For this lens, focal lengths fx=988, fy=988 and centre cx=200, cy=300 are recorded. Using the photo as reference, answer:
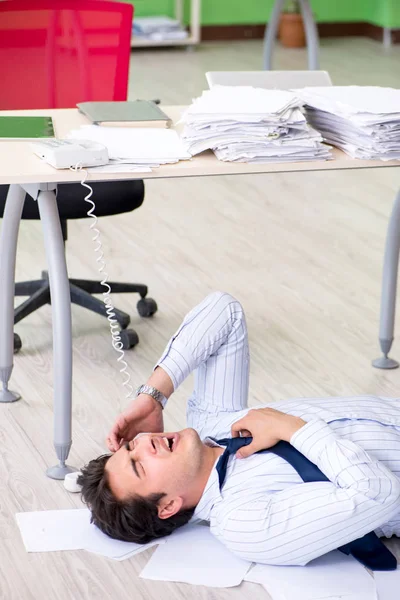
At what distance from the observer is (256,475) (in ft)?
5.99

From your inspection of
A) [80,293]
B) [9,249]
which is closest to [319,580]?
[9,249]

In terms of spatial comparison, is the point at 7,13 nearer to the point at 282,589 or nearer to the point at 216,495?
the point at 216,495

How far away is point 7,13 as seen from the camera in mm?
2840

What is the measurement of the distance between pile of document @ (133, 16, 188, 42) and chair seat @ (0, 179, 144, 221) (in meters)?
4.35

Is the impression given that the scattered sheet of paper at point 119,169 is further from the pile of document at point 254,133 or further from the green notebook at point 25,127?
the green notebook at point 25,127

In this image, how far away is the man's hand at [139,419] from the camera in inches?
76.1

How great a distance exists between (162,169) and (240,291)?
127cm

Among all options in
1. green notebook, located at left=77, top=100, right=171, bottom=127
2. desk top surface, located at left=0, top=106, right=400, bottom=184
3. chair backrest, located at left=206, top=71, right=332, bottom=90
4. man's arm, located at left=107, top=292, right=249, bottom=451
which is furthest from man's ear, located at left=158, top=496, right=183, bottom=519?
chair backrest, located at left=206, top=71, right=332, bottom=90

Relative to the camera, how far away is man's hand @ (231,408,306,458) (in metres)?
1.81

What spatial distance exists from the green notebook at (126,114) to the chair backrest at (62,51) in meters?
0.56

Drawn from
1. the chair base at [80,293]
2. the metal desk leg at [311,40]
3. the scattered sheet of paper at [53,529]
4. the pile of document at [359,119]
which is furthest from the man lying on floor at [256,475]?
the metal desk leg at [311,40]

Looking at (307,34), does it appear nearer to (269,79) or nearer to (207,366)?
(269,79)

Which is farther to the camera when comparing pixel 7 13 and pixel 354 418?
pixel 7 13

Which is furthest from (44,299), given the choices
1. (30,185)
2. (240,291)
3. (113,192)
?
(30,185)
